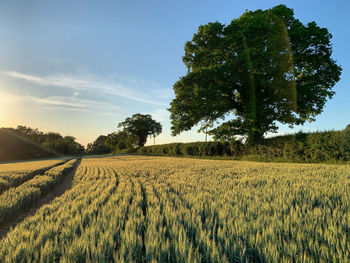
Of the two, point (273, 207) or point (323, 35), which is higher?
point (323, 35)

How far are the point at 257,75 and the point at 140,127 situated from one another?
5715cm

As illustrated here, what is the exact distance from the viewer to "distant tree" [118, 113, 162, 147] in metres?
73.2

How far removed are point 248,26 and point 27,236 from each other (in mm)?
21416

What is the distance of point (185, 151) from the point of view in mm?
33500

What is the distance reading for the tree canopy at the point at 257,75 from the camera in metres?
18.0

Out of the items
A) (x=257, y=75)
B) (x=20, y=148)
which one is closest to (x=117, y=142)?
(x=20, y=148)

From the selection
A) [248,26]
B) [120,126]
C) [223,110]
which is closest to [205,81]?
[223,110]

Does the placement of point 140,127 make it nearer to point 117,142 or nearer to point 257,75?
point 117,142

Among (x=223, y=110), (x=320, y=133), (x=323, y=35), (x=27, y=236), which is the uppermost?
(x=323, y=35)

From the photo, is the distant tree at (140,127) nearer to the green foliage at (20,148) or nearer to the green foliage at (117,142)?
the green foliage at (117,142)

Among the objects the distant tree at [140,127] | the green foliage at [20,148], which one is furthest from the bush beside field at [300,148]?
the green foliage at [20,148]

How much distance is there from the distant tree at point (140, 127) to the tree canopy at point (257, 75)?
2105 inches

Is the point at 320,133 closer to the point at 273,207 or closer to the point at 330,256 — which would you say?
the point at 273,207

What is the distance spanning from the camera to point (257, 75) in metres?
19.7
